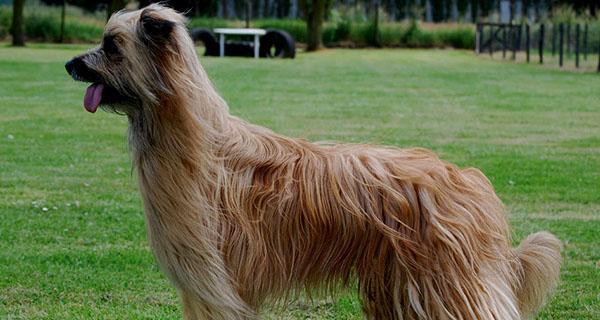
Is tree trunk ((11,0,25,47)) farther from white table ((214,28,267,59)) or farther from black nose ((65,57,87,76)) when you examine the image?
black nose ((65,57,87,76))

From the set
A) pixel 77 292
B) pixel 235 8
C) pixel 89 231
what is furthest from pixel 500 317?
pixel 235 8

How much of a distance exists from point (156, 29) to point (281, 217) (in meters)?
1.06

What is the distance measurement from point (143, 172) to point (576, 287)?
3793mm

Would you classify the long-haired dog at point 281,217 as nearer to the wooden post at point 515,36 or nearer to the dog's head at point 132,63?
the dog's head at point 132,63

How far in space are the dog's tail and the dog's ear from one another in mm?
2032

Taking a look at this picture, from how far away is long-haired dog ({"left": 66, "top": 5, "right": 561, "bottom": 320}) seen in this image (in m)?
4.98

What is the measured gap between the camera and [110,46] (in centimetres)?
490

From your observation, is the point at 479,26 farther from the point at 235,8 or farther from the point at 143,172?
the point at 143,172

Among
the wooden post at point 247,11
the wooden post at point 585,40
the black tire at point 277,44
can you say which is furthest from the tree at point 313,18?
the wooden post at point 585,40

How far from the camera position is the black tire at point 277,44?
Result: 43375mm

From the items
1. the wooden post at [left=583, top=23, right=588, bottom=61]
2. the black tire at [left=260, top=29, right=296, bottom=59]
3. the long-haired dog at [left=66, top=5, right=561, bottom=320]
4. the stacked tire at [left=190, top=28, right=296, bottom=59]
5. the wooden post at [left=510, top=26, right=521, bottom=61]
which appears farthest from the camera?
the wooden post at [left=510, top=26, right=521, bottom=61]

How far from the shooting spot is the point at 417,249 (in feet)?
16.5

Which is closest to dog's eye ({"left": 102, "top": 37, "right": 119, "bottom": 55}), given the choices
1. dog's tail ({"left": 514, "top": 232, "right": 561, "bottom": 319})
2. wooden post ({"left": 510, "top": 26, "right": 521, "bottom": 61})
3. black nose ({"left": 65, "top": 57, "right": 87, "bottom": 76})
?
black nose ({"left": 65, "top": 57, "right": 87, "bottom": 76})

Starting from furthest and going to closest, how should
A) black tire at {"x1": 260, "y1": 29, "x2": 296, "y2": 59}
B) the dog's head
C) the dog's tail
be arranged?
black tire at {"x1": 260, "y1": 29, "x2": 296, "y2": 59}, the dog's tail, the dog's head
